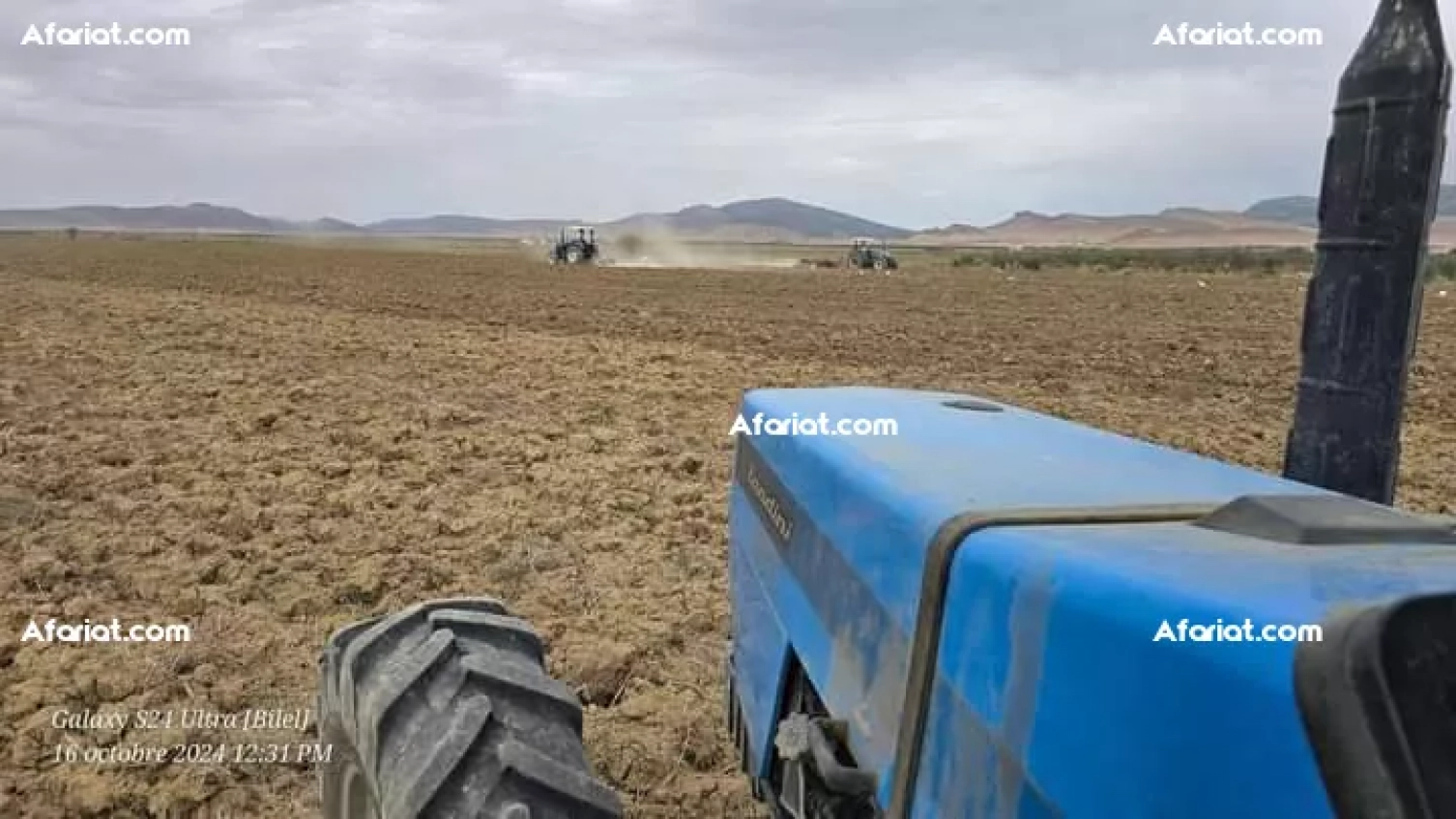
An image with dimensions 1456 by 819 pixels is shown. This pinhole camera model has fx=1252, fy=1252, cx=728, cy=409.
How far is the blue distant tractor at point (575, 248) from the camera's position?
142ft

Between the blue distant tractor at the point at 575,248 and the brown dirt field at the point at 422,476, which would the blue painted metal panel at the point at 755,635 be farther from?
the blue distant tractor at the point at 575,248

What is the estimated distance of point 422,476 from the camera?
677 cm

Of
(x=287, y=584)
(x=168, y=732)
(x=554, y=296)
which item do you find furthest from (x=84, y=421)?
(x=554, y=296)

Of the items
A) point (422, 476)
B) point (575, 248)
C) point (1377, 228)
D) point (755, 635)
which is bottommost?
point (422, 476)

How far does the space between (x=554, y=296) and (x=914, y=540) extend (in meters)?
22.6

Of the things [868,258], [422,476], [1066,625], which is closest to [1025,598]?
[1066,625]

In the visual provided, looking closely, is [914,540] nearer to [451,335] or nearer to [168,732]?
[168,732]

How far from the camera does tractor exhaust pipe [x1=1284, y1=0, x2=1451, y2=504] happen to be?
1.52 metres

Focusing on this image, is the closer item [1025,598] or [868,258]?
[1025,598]

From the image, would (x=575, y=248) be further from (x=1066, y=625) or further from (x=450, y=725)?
(x=1066, y=625)

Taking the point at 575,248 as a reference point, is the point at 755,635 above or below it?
below

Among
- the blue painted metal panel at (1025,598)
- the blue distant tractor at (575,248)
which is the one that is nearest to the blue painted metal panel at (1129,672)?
the blue painted metal panel at (1025,598)

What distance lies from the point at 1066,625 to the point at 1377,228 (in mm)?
824

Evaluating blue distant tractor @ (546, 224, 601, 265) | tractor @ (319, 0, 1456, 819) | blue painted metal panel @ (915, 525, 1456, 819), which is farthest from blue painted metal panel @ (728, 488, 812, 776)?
blue distant tractor @ (546, 224, 601, 265)
